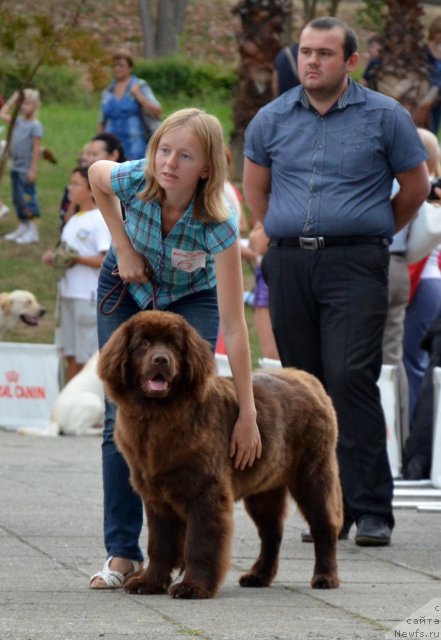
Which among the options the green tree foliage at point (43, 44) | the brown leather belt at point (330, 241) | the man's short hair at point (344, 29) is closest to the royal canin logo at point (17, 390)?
the green tree foliage at point (43, 44)

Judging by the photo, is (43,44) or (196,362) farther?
(43,44)

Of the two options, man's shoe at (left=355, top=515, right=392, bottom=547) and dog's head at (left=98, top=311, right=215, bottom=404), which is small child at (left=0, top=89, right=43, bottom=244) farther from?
dog's head at (left=98, top=311, right=215, bottom=404)

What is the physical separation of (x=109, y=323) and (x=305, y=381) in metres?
0.87

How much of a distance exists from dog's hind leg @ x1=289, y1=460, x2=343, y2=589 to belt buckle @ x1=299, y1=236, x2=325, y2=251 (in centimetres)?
147

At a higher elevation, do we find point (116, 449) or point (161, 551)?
point (116, 449)

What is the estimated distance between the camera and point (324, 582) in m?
5.59

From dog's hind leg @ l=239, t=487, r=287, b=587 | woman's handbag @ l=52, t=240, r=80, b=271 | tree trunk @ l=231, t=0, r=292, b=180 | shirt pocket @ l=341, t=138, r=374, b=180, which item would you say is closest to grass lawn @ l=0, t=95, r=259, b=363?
tree trunk @ l=231, t=0, r=292, b=180

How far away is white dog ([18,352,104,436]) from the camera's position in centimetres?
1170

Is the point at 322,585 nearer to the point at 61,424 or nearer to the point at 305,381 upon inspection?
the point at 305,381

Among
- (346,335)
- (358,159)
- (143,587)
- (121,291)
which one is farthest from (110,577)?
(358,159)

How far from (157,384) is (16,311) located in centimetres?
953

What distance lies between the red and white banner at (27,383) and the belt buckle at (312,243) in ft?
19.4

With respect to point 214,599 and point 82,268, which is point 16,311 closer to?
point 82,268

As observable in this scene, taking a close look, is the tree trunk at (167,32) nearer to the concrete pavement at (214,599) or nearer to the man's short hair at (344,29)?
the concrete pavement at (214,599)
